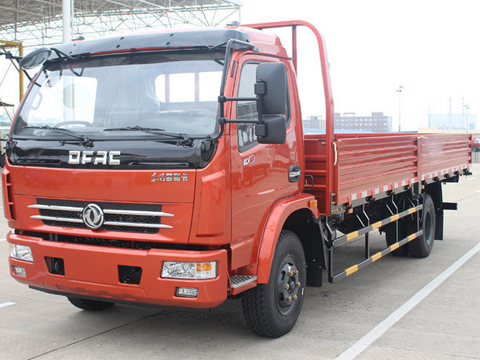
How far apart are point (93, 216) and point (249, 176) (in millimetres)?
1165

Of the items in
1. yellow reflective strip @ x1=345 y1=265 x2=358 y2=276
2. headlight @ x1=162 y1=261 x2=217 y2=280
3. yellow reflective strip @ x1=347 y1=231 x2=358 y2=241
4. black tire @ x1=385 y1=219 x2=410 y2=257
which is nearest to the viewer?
headlight @ x1=162 y1=261 x2=217 y2=280

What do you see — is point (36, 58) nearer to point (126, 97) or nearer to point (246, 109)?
point (126, 97)

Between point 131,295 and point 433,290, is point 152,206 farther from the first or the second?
point 433,290

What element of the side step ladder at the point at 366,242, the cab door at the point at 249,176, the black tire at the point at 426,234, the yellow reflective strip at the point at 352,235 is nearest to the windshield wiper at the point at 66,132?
the cab door at the point at 249,176

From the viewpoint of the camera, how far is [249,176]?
14.4ft

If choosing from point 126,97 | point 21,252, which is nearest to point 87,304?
point 21,252

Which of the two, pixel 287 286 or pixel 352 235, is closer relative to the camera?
pixel 287 286

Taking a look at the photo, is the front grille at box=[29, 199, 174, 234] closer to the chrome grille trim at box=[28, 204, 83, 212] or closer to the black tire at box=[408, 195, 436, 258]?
the chrome grille trim at box=[28, 204, 83, 212]

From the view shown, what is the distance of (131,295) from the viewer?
420 centimetres

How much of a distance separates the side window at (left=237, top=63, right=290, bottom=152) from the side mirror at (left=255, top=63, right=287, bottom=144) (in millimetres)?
247

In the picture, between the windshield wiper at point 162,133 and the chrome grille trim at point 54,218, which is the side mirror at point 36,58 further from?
the chrome grille trim at point 54,218

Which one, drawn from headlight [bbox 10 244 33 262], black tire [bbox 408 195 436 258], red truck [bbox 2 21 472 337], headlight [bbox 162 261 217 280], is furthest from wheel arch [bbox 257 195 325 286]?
black tire [bbox 408 195 436 258]

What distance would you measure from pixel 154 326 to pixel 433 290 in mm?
3077

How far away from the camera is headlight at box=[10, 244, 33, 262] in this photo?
458cm
